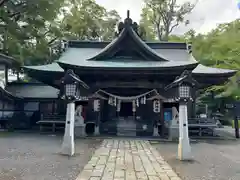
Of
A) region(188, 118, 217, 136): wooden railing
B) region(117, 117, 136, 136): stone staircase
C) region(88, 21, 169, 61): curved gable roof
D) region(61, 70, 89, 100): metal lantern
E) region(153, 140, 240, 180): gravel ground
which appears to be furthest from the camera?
region(88, 21, 169, 61): curved gable roof

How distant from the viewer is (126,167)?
5.87 metres

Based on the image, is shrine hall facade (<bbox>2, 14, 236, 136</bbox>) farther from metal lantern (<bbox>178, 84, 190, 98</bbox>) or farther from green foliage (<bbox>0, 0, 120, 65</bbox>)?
green foliage (<bbox>0, 0, 120, 65</bbox>)

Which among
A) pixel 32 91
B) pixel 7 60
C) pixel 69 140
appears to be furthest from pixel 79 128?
pixel 7 60

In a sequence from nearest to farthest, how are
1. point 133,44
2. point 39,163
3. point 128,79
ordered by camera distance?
1. point 39,163
2. point 128,79
3. point 133,44

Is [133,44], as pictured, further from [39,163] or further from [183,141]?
[39,163]

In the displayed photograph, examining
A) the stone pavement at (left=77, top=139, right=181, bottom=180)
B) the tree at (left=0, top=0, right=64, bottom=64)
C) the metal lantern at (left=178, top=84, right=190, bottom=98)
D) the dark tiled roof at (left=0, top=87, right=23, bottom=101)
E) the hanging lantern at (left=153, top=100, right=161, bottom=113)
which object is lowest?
the stone pavement at (left=77, top=139, right=181, bottom=180)

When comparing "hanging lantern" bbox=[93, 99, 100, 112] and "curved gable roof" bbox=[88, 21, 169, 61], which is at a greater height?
"curved gable roof" bbox=[88, 21, 169, 61]

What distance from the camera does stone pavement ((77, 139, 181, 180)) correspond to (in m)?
5.05

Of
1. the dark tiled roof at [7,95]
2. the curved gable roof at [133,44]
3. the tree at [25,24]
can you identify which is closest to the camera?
the curved gable roof at [133,44]

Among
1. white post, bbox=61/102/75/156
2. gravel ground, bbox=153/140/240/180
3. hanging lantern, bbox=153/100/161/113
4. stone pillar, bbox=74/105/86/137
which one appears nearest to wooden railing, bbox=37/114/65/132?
stone pillar, bbox=74/105/86/137

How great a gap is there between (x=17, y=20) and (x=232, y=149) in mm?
20356

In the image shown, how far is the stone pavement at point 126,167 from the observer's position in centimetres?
505

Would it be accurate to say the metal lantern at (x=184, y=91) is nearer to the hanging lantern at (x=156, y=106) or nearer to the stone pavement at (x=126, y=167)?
the stone pavement at (x=126, y=167)

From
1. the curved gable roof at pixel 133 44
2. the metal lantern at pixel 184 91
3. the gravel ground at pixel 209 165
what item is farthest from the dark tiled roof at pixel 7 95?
the metal lantern at pixel 184 91
